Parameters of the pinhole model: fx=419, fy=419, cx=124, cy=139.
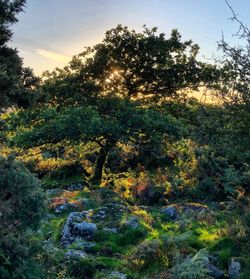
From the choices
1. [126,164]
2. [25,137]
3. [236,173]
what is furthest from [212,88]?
[126,164]

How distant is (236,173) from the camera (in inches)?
985

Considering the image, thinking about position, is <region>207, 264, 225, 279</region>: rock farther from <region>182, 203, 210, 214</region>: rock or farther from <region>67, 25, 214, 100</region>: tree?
<region>67, 25, 214, 100</region>: tree

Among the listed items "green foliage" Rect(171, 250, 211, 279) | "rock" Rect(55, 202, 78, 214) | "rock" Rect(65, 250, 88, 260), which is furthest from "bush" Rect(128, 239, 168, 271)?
"rock" Rect(55, 202, 78, 214)

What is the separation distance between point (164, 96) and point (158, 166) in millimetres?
6096

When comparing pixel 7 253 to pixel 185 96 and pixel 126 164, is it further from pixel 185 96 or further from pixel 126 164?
pixel 126 164

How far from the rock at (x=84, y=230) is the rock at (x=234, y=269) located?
5.76 metres

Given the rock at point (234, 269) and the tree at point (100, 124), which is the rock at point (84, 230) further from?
the tree at point (100, 124)

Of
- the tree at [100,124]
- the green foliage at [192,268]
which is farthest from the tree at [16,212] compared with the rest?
the tree at [100,124]

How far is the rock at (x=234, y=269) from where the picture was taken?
505 inches

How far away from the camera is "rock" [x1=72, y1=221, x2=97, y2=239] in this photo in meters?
16.5

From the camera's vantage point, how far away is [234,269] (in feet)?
42.7

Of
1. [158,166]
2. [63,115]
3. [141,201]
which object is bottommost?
[141,201]

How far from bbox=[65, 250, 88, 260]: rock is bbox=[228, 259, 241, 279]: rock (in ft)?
15.6

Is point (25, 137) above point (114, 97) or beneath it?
beneath
